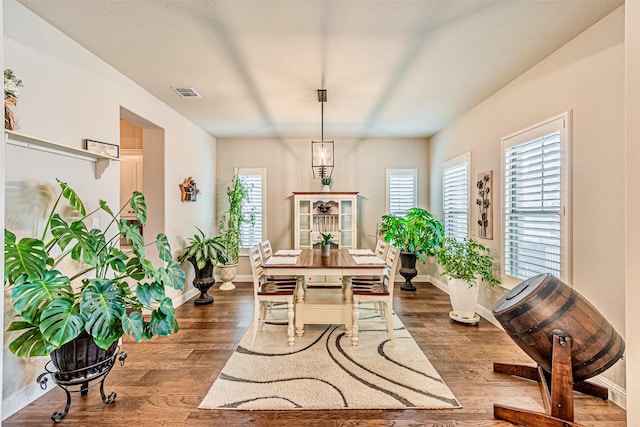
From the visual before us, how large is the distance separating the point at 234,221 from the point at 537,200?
4307mm

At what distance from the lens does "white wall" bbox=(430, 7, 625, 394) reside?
2152 millimetres

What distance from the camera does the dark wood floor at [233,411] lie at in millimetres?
2016

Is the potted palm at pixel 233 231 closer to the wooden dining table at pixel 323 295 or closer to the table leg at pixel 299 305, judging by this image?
the wooden dining table at pixel 323 295

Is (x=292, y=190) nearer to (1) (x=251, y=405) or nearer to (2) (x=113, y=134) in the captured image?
(2) (x=113, y=134)

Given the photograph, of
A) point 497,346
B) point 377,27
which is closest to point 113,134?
point 377,27

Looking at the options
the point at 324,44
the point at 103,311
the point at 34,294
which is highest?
the point at 324,44

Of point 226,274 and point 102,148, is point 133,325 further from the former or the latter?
point 226,274

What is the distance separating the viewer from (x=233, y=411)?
2109 mm

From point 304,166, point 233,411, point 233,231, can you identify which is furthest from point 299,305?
point 304,166

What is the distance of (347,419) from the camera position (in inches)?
79.9

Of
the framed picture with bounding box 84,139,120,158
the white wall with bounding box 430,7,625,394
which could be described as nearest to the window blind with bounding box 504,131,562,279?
the white wall with bounding box 430,7,625,394

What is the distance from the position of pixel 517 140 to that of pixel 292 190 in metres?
3.70

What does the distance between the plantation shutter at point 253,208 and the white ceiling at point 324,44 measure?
1.99 m

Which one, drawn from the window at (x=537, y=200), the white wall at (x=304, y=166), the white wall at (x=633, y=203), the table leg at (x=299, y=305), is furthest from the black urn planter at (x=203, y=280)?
the white wall at (x=633, y=203)
